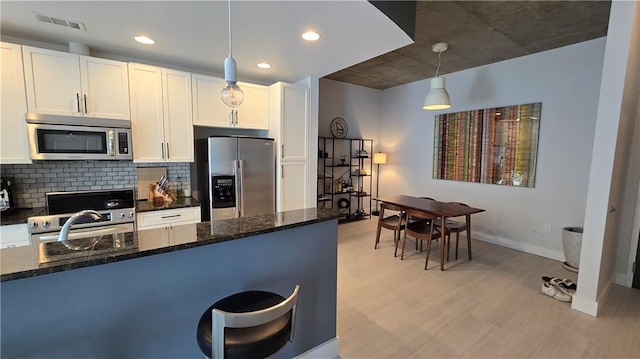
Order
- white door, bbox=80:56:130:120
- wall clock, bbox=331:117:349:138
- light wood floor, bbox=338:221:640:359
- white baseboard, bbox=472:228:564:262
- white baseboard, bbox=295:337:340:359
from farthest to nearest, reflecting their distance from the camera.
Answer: wall clock, bbox=331:117:349:138
white baseboard, bbox=472:228:564:262
white door, bbox=80:56:130:120
light wood floor, bbox=338:221:640:359
white baseboard, bbox=295:337:340:359

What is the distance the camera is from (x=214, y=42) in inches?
96.7

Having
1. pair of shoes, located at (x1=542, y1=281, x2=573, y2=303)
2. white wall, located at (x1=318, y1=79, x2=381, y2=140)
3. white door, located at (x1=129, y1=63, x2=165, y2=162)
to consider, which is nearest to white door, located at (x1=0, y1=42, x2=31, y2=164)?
white door, located at (x1=129, y1=63, x2=165, y2=162)

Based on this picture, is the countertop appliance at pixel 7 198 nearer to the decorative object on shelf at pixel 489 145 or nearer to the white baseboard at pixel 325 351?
the white baseboard at pixel 325 351

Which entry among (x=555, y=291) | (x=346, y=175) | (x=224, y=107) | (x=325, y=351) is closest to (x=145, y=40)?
(x=224, y=107)

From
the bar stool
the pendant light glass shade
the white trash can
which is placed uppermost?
the pendant light glass shade

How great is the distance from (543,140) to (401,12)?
2.96 meters

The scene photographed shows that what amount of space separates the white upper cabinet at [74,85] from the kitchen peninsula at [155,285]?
1.98 meters

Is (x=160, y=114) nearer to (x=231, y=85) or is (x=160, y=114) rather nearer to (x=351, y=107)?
(x=231, y=85)

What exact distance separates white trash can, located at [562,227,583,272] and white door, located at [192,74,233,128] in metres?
4.25

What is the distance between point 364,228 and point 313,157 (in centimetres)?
202

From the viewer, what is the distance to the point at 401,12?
2094 millimetres

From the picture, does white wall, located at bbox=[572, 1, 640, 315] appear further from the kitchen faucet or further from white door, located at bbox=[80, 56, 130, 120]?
white door, located at bbox=[80, 56, 130, 120]

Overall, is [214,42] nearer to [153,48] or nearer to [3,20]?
[153,48]

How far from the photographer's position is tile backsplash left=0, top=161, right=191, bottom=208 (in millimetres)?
2570
